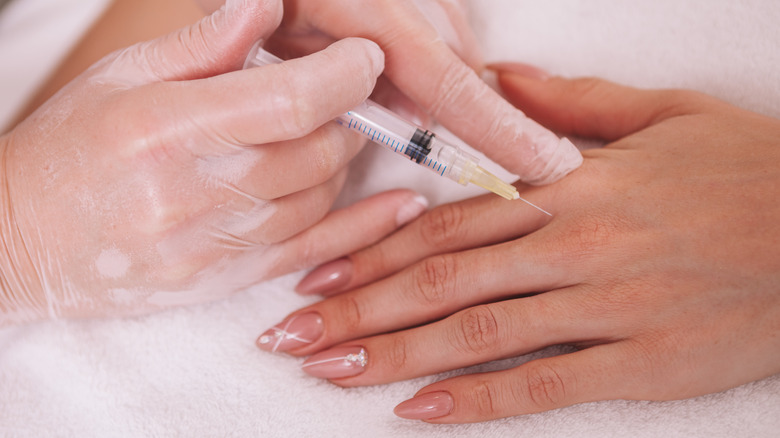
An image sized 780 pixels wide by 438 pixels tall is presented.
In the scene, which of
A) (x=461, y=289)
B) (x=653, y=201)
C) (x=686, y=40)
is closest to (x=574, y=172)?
(x=653, y=201)

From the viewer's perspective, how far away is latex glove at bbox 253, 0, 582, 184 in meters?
0.91

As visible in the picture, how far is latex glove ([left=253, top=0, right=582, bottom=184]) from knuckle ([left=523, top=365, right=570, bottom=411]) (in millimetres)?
336

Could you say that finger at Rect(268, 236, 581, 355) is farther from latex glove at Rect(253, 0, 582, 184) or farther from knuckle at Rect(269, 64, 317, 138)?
knuckle at Rect(269, 64, 317, 138)

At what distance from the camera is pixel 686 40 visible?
1.08 metres

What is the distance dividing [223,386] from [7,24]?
105 centimetres

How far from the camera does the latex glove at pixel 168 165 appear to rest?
31.4 inches

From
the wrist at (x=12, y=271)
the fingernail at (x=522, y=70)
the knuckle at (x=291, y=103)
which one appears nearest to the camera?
the knuckle at (x=291, y=103)

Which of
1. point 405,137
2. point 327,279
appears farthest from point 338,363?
point 405,137

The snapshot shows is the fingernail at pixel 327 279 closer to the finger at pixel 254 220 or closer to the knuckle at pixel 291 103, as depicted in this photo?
the finger at pixel 254 220

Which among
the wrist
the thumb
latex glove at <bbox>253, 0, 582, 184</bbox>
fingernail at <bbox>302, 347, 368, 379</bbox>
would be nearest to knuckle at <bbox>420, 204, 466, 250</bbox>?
latex glove at <bbox>253, 0, 582, 184</bbox>

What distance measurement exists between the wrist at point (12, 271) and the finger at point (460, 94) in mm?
621

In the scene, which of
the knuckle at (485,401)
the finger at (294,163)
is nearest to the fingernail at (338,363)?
the knuckle at (485,401)

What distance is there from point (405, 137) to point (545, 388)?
1.57ft

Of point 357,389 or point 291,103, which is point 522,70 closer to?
point 291,103
